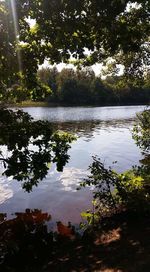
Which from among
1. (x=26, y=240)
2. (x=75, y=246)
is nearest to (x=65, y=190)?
(x=26, y=240)

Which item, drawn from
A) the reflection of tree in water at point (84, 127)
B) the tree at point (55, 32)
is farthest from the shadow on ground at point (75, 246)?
the reflection of tree in water at point (84, 127)

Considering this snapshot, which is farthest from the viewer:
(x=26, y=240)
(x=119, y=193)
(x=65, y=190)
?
(x=65, y=190)

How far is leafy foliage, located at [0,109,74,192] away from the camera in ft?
28.0

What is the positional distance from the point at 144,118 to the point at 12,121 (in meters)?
12.4

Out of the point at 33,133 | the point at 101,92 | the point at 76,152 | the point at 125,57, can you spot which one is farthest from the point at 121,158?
the point at 101,92

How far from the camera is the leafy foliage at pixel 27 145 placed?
8539mm

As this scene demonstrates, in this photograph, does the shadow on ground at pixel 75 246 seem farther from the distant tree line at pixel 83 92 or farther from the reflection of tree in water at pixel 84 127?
the distant tree line at pixel 83 92

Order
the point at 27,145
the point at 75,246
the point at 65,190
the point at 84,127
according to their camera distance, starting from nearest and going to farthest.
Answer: the point at 27,145, the point at 75,246, the point at 65,190, the point at 84,127

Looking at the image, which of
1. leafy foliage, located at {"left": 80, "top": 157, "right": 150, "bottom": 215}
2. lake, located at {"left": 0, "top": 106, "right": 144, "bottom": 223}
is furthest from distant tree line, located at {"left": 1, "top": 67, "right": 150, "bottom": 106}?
leafy foliage, located at {"left": 80, "top": 157, "right": 150, "bottom": 215}

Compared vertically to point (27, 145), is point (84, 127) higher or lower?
lower

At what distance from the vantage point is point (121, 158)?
27578 mm

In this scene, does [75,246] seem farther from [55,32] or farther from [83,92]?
[83,92]

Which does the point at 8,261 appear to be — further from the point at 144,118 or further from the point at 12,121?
the point at 144,118

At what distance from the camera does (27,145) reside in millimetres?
8797
